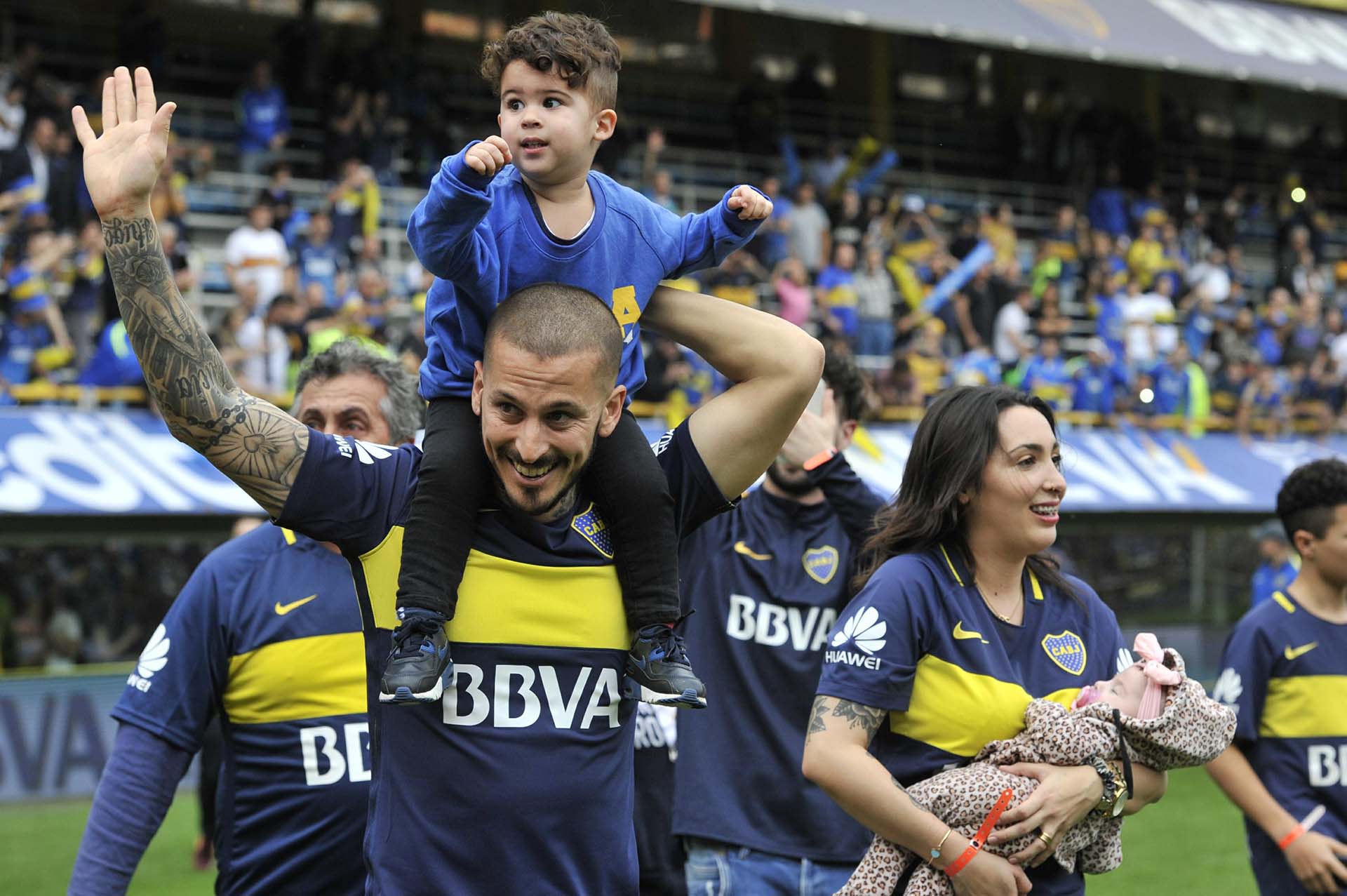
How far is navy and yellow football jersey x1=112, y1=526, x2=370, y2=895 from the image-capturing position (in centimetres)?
339

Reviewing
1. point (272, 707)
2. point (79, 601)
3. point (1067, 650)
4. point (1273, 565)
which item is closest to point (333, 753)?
point (272, 707)

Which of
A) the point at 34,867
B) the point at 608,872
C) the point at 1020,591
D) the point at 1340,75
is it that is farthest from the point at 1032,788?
the point at 1340,75

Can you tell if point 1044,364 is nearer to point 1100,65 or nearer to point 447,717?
point 1100,65

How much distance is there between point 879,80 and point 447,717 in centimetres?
2187

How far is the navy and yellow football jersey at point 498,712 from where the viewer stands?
8.22 ft

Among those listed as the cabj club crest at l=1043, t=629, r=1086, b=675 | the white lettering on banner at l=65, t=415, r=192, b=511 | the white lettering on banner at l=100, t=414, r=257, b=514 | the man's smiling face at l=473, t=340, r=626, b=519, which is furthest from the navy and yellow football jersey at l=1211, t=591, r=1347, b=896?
the white lettering on banner at l=65, t=415, r=192, b=511

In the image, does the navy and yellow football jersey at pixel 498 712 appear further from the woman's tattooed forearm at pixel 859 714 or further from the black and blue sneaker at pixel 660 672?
the woman's tattooed forearm at pixel 859 714

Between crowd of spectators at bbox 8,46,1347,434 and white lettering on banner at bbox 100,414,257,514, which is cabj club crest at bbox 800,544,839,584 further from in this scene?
white lettering on banner at bbox 100,414,257,514

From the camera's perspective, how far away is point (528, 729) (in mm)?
2553

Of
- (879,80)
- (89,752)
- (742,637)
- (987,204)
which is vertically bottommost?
(89,752)

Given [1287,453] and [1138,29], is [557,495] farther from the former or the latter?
[1138,29]

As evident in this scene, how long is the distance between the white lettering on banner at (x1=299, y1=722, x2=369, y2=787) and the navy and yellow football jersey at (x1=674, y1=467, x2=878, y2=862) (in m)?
1.11

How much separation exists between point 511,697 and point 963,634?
1.10 metres

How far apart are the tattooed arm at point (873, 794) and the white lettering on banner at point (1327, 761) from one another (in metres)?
2.11
